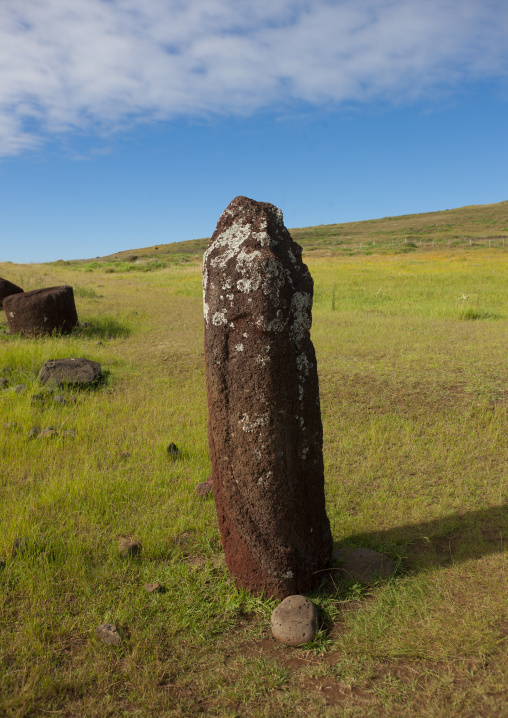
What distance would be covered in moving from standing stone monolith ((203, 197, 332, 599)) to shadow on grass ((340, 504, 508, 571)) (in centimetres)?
90

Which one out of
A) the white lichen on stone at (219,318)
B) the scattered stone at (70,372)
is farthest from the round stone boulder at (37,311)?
the white lichen on stone at (219,318)

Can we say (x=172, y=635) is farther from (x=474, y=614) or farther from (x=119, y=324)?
(x=119, y=324)

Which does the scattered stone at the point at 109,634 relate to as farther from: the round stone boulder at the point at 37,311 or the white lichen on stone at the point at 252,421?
the round stone boulder at the point at 37,311

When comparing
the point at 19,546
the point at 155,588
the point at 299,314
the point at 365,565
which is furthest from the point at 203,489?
the point at 299,314

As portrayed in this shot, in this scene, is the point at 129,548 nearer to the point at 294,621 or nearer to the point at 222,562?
the point at 222,562

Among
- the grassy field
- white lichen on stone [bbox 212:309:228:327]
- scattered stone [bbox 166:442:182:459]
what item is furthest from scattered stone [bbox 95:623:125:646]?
scattered stone [bbox 166:442:182:459]

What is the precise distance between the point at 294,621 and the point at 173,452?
3.39 m

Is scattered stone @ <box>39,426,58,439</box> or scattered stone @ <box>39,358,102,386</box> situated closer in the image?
scattered stone @ <box>39,426,58,439</box>

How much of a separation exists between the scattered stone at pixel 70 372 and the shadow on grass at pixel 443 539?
6.27 m

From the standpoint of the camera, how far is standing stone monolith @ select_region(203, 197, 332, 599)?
3.74 metres

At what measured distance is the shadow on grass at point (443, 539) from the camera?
4.48 metres

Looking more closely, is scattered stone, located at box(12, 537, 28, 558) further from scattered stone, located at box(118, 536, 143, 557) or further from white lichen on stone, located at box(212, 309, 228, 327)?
white lichen on stone, located at box(212, 309, 228, 327)

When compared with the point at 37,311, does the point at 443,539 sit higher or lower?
lower

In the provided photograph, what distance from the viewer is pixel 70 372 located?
9.62 metres
